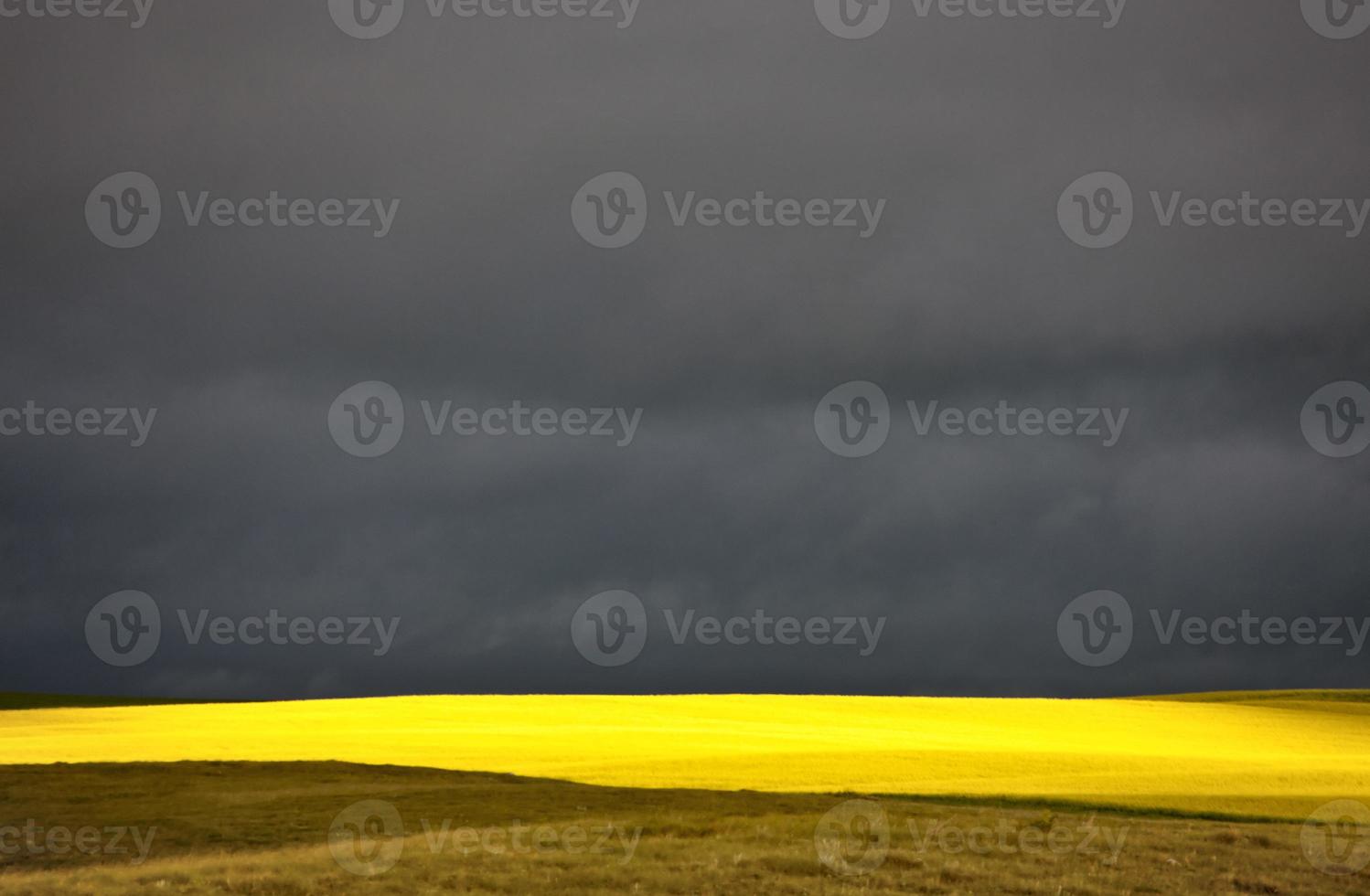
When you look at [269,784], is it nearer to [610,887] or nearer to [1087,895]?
[610,887]

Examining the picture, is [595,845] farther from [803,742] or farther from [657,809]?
[803,742]

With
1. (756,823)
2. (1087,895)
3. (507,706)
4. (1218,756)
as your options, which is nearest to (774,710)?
(507,706)

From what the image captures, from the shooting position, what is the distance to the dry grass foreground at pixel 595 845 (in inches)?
759

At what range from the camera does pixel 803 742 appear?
1617 inches

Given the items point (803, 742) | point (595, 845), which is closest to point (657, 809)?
point (595, 845)

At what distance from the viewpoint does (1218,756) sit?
40.9 meters

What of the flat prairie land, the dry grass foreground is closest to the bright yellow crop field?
the flat prairie land

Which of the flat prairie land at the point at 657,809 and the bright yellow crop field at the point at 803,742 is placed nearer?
the flat prairie land at the point at 657,809

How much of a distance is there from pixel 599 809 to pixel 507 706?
105 ft

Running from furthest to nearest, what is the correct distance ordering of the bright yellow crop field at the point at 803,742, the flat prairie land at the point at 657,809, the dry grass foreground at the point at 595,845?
the bright yellow crop field at the point at 803,742, the flat prairie land at the point at 657,809, the dry grass foreground at the point at 595,845

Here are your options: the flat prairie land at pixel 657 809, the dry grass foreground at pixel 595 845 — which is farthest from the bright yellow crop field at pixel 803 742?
the dry grass foreground at pixel 595 845

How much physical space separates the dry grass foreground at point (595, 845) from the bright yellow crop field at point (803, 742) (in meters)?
3.85

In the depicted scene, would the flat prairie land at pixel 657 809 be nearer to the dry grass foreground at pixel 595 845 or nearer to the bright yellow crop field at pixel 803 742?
the dry grass foreground at pixel 595 845

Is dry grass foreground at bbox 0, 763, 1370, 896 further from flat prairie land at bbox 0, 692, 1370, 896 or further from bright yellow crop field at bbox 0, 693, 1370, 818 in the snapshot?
bright yellow crop field at bbox 0, 693, 1370, 818
